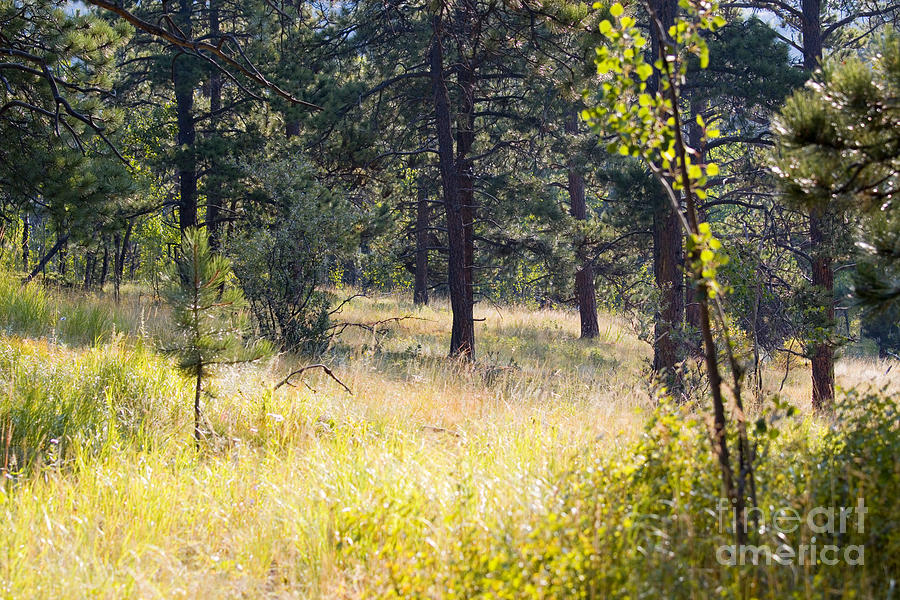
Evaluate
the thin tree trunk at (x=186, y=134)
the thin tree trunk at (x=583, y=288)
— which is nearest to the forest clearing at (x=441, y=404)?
the thin tree trunk at (x=186, y=134)

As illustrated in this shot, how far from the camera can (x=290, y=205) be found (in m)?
10.5

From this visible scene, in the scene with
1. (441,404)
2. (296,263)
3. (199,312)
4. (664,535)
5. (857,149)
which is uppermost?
(857,149)

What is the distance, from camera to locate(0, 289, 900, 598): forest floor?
10.3ft

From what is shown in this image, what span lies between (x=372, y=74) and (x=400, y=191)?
5283 mm

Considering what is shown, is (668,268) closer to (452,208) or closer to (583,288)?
(452,208)

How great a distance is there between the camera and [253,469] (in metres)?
4.34

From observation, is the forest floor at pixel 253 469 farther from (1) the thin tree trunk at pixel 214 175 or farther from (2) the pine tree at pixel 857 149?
(1) the thin tree trunk at pixel 214 175

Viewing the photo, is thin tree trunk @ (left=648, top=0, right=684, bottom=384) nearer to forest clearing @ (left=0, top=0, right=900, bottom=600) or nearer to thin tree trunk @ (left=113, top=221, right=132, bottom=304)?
forest clearing @ (left=0, top=0, right=900, bottom=600)

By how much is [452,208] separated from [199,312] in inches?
270

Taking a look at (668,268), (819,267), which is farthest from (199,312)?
(819,267)

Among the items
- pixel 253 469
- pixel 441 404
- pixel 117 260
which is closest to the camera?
pixel 253 469

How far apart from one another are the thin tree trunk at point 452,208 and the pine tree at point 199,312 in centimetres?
599

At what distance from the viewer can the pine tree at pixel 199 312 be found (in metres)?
4.83

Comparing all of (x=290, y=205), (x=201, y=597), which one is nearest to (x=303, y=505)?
(x=201, y=597)
